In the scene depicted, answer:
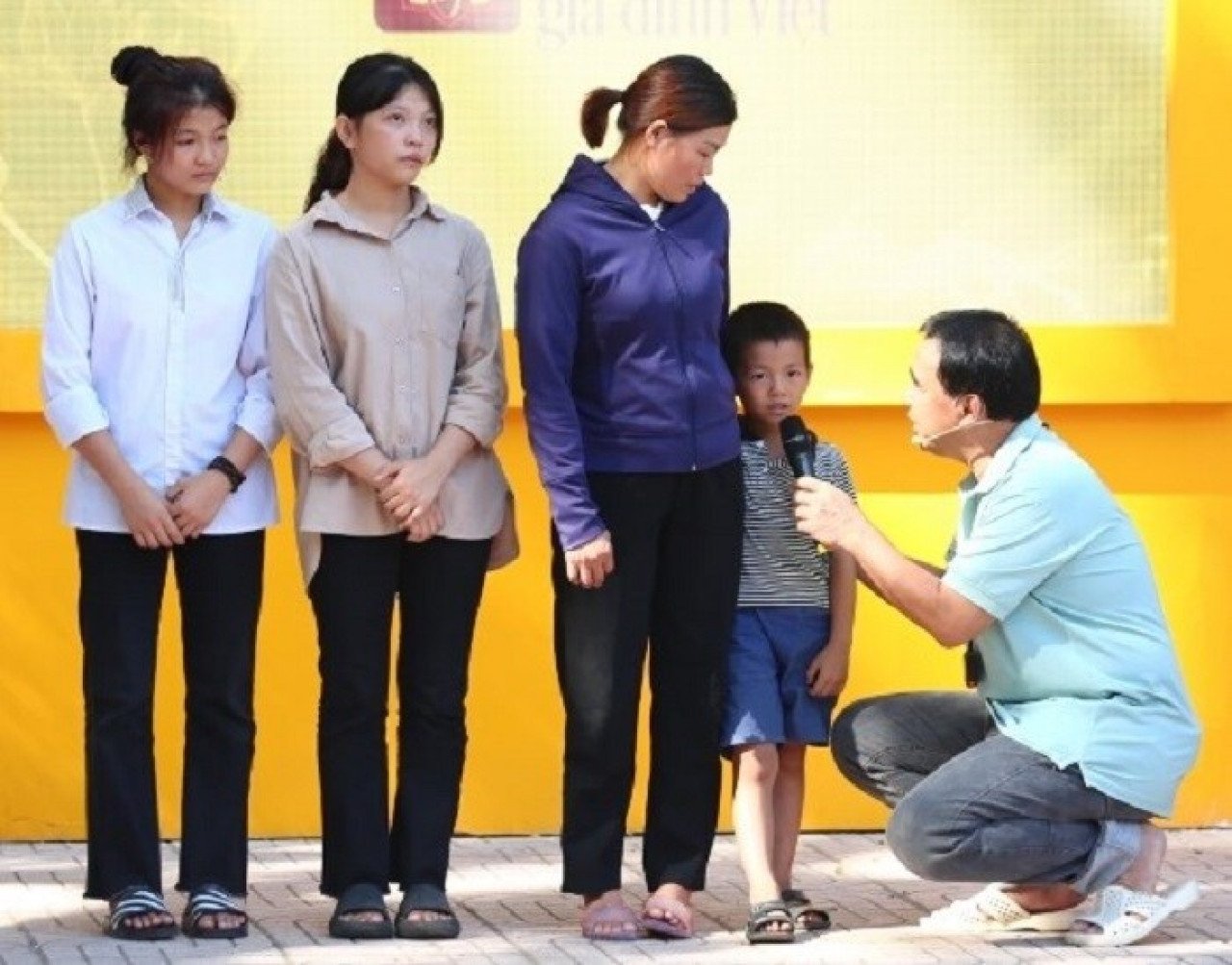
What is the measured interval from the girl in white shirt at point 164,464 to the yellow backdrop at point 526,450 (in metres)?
1.23

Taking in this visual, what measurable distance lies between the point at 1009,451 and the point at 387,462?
1.26 m

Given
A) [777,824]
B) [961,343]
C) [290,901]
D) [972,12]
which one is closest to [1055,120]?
[972,12]

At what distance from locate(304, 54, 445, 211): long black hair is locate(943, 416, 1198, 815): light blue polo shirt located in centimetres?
140

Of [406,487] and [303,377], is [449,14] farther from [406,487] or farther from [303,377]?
[406,487]

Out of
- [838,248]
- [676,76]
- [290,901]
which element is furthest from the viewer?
[838,248]

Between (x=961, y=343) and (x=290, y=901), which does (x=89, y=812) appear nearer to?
(x=290, y=901)

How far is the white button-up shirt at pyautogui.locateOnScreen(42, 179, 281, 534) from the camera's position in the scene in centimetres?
639

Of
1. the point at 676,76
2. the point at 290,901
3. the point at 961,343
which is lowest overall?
the point at 290,901

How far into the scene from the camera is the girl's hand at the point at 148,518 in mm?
6301

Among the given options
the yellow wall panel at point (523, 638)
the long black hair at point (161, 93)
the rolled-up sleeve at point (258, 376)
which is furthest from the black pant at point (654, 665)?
the yellow wall panel at point (523, 638)

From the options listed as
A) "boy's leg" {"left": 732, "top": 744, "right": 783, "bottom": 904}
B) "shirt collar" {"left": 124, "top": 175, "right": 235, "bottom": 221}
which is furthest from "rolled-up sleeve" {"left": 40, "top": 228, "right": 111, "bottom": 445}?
"boy's leg" {"left": 732, "top": 744, "right": 783, "bottom": 904}

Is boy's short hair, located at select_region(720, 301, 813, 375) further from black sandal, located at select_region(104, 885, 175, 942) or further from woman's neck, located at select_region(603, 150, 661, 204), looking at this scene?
black sandal, located at select_region(104, 885, 175, 942)

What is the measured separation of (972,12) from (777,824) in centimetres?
225

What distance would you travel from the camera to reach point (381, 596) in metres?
6.46
